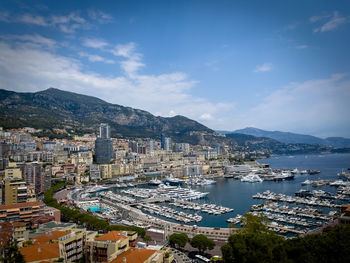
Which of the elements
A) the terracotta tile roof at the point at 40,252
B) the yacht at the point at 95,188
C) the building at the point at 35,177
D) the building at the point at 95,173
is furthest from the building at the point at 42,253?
the building at the point at 95,173

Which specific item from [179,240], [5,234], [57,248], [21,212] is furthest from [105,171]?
[57,248]

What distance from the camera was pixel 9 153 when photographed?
4809 centimetres

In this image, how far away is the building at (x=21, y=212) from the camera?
16531 mm

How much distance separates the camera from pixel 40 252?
8.42m

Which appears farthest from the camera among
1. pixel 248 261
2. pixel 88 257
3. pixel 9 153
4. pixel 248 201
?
pixel 9 153

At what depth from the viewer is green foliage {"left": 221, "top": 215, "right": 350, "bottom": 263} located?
909cm

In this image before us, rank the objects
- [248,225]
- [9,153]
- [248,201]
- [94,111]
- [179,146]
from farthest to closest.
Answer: [94,111] → [179,146] → [9,153] → [248,201] → [248,225]

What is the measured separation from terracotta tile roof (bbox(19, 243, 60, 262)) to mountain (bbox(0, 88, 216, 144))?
2393 inches

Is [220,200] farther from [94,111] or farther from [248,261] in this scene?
[94,111]

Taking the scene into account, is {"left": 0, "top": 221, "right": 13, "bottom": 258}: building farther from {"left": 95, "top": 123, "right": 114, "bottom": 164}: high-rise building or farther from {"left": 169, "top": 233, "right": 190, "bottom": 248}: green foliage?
{"left": 95, "top": 123, "right": 114, "bottom": 164}: high-rise building

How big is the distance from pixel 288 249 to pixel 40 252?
26.6 ft

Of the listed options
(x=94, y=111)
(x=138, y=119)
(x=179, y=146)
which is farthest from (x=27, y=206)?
(x=138, y=119)

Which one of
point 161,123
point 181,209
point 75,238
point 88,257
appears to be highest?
point 161,123

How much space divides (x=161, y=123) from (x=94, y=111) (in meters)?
30.3
